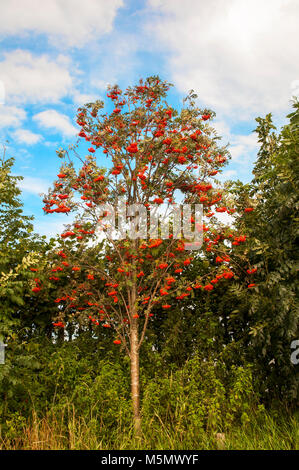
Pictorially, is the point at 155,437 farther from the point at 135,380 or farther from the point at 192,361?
the point at 192,361

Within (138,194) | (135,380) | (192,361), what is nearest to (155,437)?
(135,380)

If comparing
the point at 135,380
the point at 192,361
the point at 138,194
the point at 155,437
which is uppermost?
the point at 138,194


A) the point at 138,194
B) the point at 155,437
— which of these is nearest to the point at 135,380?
the point at 155,437

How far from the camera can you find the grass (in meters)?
4.58

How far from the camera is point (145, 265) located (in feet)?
20.1

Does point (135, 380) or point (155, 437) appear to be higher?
point (135, 380)

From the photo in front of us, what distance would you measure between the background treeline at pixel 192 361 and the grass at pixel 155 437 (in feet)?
0.06

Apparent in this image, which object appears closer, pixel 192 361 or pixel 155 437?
pixel 155 437

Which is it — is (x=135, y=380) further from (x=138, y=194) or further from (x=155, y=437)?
(x=138, y=194)

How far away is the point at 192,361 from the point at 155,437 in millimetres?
1085

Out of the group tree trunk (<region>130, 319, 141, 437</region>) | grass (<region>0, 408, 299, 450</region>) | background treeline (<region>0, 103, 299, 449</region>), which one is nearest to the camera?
grass (<region>0, 408, 299, 450</region>)

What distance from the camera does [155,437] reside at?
5105 millimetres

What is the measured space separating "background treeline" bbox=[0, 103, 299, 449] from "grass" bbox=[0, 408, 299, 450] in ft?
0.06

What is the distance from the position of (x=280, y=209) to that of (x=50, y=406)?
425 centimetres
